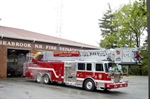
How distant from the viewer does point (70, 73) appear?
614 inches

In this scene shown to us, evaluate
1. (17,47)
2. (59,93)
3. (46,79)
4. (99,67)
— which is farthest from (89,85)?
(17,47)

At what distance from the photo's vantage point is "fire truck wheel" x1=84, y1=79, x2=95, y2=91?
14044 mm

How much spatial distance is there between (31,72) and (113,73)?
8178 mm

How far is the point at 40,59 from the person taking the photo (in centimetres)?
1898

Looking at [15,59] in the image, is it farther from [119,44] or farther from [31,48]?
[119,44]

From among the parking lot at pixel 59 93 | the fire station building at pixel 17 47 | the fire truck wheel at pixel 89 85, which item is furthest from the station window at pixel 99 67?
the fire station building at pixel 17 47

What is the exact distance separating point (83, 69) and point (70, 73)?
124cm

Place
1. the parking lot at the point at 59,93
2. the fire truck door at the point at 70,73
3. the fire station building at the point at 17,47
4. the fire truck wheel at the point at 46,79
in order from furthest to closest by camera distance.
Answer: the fire station building at the point at 17,47 < the fire truck wheel at the point at 46,79 < the fire truck door at the point at 70,73 < the parking lot at the point at 59,93

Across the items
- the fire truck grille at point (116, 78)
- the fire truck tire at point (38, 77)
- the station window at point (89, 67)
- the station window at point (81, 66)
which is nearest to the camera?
the fire truck grille at point (116, 78)

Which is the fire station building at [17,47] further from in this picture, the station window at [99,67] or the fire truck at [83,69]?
the station window at [99,67]

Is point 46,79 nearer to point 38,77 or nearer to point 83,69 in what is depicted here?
point 38,77

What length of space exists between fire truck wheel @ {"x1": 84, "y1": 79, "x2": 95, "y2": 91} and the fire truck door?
3.58ft

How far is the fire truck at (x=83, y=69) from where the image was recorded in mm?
13617

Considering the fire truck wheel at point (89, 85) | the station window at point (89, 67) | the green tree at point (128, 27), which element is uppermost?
the green tree at point (128, 27)
